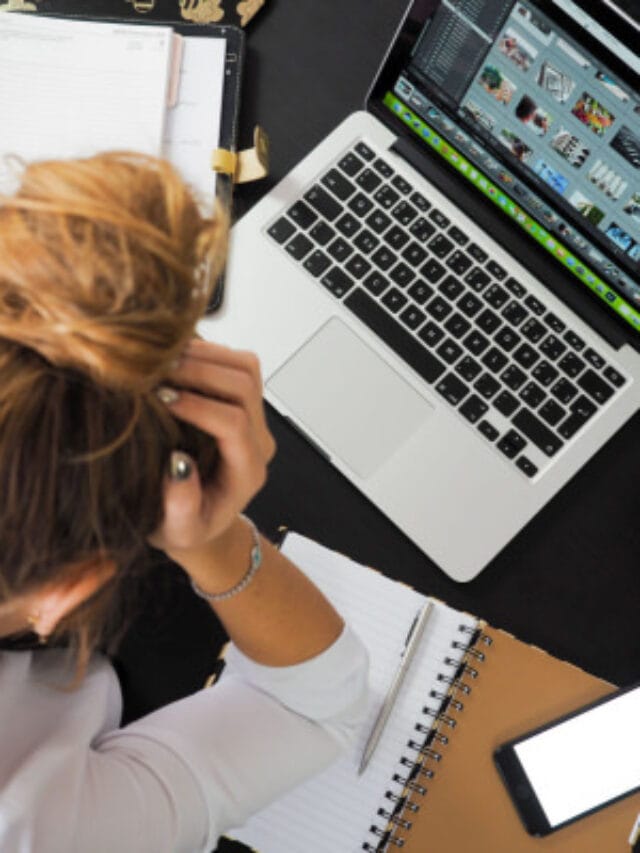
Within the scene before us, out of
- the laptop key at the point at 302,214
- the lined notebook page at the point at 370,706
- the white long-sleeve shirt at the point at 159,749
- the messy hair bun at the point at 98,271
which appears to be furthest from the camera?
the laptop key at the point at 302,214

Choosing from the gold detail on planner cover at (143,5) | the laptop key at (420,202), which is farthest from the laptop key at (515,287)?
the gold detail on planner cover at (143,5)

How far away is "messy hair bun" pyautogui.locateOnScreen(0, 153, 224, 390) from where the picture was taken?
15.1 inches

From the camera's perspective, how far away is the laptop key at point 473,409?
82 cm

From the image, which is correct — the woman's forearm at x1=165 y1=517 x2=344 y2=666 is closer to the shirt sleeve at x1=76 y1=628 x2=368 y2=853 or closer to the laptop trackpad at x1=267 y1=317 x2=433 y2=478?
the shirt sleeve at x1=76 y1=628 x2=368 y2=853

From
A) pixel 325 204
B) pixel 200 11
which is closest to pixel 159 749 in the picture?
pixel 325 204

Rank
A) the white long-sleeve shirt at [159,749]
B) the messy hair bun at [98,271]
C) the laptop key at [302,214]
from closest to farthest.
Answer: the messy hair bun at [98,271], the white long-sleeve shirt at [159,749], the laptop key at [302,214]

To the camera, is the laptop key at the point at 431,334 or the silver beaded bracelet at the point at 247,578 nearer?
the silver beaded bracelet at the point at 247,578

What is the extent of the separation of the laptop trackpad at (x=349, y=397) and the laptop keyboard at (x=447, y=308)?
2 cm

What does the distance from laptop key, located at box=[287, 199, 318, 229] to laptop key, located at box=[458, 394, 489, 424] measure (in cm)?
22

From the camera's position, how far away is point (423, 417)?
0.82 metres

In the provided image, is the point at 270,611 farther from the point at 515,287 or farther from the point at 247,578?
the point at 515,287

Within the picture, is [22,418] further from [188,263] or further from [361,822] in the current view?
[361,822]

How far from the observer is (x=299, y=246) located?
847 millimetres

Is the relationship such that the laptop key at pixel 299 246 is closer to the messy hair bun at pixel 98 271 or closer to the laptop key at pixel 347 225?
the laptop key at pixel 347 225
